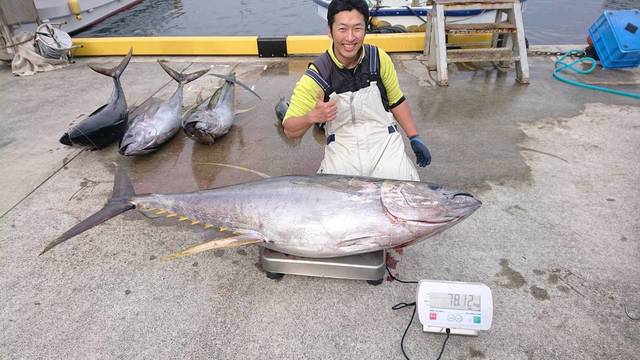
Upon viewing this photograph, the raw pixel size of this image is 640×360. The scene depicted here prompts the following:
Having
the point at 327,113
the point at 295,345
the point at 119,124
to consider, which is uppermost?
the point at 327,113

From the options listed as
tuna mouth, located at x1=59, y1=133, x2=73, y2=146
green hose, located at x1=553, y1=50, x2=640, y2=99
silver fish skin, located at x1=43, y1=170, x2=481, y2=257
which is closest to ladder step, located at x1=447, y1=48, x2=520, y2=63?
green hose, located at x1=553, y1=50, x2=640, y2=99

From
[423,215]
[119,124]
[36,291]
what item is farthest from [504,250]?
[119,124]

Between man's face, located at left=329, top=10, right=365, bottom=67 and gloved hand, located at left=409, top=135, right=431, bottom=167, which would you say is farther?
gloved hand, located at left=409, top=135, right=431, bottom=167

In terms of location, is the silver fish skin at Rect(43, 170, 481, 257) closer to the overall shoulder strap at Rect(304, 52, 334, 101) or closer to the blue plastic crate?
the overall shoulder strap at Rect(304, 52, 334, 101)

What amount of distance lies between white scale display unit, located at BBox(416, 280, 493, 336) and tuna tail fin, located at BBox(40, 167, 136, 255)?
2023mm

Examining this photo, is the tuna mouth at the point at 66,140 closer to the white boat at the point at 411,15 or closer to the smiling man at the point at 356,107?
the smiling man at the point at 356,107

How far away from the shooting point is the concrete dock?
213 centimetres

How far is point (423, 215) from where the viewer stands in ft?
6.78

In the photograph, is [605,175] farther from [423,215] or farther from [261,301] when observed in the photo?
[261,301]

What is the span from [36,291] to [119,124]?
85.1 inches

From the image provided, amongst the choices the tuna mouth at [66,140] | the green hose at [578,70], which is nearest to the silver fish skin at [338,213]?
the tuna mouth at [66,140]

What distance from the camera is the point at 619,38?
5379 mm

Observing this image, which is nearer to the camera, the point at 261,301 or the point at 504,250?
the point at 261,301

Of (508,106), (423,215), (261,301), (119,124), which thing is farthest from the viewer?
(508,106)
